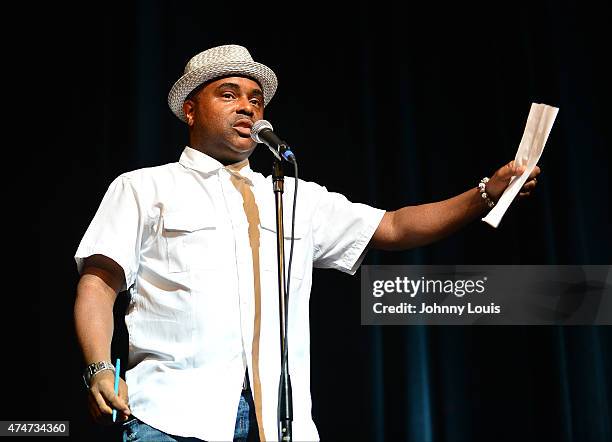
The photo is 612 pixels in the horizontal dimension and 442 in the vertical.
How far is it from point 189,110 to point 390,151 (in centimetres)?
104

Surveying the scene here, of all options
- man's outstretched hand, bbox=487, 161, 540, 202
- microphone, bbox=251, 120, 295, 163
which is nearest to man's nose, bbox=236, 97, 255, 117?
microphone, bbox=251, 120, 295, 163

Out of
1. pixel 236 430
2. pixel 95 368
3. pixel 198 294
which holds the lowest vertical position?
pixel 236 430

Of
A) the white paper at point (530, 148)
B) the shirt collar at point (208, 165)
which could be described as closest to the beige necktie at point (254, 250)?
the shirt collar at point (208, 165)

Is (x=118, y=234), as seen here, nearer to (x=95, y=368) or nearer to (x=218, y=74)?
(x=95, y=368)

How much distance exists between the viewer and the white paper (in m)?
1.87

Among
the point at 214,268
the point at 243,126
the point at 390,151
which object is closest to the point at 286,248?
the point at 214,268

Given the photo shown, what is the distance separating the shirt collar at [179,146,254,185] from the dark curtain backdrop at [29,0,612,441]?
86 cm

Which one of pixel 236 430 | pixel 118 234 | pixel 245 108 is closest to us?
pixel 236 430

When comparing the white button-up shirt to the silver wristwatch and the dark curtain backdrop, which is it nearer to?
the silver wristwatch

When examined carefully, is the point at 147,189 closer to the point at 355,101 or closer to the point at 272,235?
the point at 272,235

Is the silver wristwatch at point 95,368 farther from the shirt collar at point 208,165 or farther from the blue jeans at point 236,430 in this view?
the shirt collar at point 208,165

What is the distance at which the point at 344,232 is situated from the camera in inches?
87.2

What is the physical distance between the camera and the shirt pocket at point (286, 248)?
2.03 m

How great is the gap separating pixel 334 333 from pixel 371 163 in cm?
63
